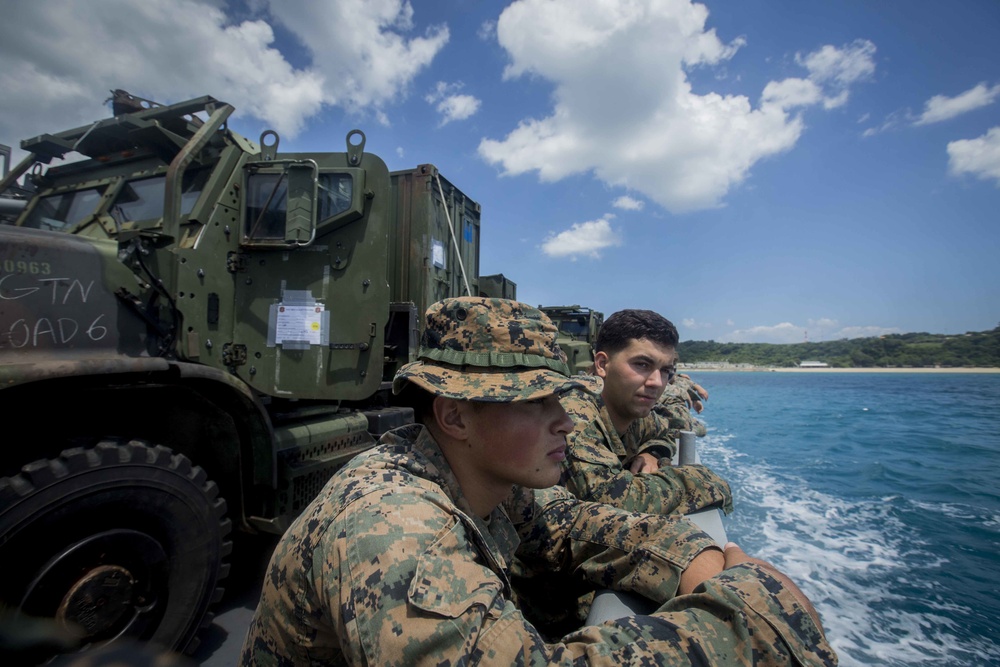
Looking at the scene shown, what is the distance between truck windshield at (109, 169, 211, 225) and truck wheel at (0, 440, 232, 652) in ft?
6.69

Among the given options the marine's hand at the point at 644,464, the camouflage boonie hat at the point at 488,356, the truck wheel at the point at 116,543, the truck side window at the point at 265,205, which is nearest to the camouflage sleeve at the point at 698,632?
the camouflage boonie hat at the point at 488,356

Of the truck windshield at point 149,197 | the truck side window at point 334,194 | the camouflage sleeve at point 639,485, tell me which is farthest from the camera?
the truck side window at point 334,194

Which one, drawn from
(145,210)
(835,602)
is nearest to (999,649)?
(835,602)

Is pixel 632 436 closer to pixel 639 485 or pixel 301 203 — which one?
pixel 639 485

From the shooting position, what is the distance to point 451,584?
3.12 feet

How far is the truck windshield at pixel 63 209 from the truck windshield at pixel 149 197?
0.88 feet

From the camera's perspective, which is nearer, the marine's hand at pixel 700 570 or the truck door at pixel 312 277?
the marine's hand at pixel 700 570

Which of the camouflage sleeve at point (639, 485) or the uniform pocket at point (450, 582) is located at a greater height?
the uniform pocket at point (450, 582)

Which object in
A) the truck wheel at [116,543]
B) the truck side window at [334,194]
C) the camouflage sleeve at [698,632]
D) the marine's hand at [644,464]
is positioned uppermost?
the truck side window at [334,194]

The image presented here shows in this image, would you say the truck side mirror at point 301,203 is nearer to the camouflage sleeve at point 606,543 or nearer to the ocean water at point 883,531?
the camouflage sleeve at point 606,543

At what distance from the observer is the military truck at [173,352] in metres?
2.28

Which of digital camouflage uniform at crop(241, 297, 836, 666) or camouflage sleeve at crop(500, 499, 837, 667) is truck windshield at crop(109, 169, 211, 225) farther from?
camouflage sleeve at crop(500, 499, 837, 667)

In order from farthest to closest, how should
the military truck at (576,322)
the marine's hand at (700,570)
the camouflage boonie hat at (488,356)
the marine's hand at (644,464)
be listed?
the military truck at (576,322)
the marine's hand at (644,464)
the marine's hand at (700,570)
the camouflage boonie hat at (488,356)

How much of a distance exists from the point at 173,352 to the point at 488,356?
108 inches
